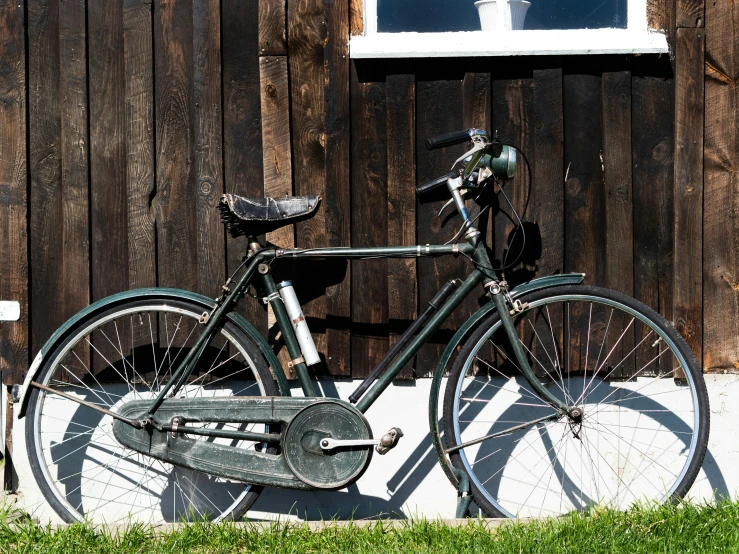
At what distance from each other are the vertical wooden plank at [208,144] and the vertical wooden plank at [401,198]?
0.77 metres

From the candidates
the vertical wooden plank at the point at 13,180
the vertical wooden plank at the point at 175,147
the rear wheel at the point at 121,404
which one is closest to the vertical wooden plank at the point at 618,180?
the rear wheel at the point at 121,404

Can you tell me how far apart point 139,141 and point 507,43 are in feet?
5.62

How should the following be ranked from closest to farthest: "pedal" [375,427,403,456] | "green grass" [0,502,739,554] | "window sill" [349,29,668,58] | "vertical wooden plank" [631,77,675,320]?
1. "green grass" [0,502,739,554]
2. "pedal" [375,427,403,456]
3. "window sill" [349,29,668,58]
4. "vertical wooden plank" [631,77,675,320]

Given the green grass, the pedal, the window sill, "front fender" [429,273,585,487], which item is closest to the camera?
the green grass

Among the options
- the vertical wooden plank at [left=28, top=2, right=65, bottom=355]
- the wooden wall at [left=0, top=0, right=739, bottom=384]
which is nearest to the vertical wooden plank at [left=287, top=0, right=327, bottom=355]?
the wooden wall at [left=0, top=0, right=739, bottom=384]

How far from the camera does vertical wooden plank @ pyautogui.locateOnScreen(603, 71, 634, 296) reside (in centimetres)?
429

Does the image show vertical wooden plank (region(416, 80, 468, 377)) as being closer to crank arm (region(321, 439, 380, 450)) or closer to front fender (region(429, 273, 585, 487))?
front fender (region(429, 273, 585, 487))

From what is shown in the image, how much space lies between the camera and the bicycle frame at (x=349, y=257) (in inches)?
155

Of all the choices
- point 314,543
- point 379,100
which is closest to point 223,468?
point 314,543

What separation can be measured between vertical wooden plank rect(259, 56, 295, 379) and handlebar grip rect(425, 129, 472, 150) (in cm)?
75

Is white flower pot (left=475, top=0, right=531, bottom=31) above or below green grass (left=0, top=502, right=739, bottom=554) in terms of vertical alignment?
above

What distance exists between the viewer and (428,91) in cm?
430

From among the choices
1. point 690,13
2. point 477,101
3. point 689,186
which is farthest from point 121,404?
point 690,13

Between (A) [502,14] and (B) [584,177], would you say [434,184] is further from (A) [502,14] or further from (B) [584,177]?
(A) [502,14]
